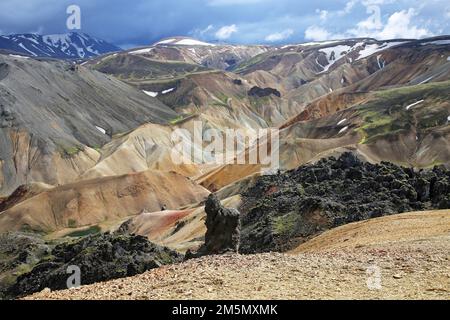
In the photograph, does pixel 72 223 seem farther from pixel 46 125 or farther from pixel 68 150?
pixel 46 125

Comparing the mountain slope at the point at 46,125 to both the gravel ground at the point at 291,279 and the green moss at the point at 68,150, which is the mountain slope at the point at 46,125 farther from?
the gravel ground at the point at 291,279

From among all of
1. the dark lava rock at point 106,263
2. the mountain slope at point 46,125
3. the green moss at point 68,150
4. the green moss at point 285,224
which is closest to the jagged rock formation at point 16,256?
the dark lava rock at point 106,263

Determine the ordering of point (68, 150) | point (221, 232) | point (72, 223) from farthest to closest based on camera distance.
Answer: point (68, 150) < point (72, 223) < point (221, 232)

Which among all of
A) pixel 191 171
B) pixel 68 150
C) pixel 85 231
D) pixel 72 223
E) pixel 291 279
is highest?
pixel 68 150

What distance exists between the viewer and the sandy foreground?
1562 centimetres

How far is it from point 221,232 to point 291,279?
17.8 meters

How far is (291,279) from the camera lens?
16969 mm

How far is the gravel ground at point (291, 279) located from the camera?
15.6 meters

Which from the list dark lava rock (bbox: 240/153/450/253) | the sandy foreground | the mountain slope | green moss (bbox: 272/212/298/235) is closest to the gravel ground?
the sandy foreground

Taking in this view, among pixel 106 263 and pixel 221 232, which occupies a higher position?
pixel 221 232

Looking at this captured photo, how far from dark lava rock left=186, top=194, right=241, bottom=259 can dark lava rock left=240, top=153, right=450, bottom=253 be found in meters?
6.46

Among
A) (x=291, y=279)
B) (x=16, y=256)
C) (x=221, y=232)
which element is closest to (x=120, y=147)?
(x=16, y=256)

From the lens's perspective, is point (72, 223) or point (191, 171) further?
point (191, 171)

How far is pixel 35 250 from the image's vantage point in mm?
62219
